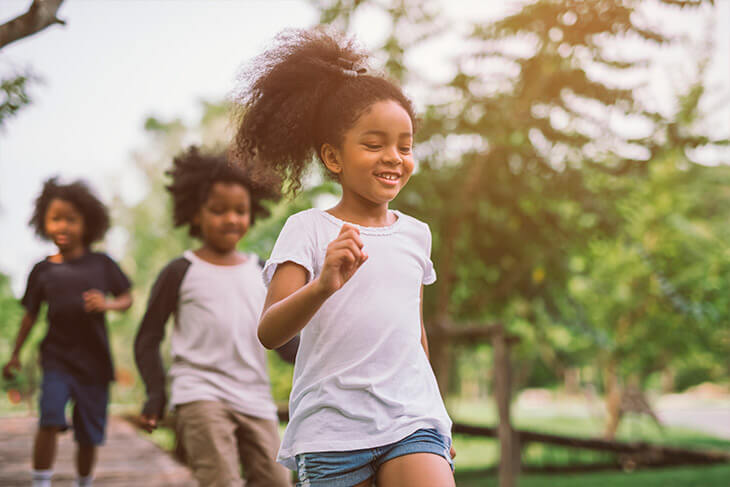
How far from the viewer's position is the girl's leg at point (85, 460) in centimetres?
428

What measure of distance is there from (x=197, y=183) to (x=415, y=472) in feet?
7.11

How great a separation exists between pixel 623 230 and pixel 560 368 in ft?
37.2

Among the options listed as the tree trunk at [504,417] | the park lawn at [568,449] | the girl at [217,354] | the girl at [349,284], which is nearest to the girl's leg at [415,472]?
the girl at [349,284]

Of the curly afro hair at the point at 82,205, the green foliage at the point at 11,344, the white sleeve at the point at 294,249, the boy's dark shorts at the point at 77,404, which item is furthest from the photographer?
the green foliage at the point at 11,344

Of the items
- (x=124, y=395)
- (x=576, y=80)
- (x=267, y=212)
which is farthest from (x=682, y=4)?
(x=124, y=395)

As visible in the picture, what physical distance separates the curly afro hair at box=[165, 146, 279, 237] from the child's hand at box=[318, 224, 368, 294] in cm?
186

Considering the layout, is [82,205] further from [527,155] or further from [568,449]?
[568,449]

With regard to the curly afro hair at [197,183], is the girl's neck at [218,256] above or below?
below

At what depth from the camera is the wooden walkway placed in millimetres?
5102

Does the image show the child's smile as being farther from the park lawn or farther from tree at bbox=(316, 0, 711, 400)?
the park lawn

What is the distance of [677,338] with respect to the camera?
1196 centimetres

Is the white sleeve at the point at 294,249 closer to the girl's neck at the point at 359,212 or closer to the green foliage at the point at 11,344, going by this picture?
the girl's neck at the point at 359,212

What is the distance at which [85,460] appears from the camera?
429 centimetres

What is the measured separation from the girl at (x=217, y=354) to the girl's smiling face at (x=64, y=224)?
4.56 feet
